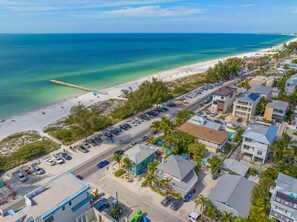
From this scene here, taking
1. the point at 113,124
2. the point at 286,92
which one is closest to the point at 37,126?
the point at 113,124

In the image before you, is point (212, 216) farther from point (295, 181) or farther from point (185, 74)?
point (185, 74)

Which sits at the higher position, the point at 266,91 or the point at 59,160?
the point at 266,91

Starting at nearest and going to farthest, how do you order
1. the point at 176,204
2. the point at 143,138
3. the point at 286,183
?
the point at 286,183 → the point at 176,204 → the point at 143,138

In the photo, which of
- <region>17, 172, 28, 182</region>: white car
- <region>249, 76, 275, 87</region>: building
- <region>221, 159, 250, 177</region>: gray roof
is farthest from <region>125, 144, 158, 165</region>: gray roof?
<region>249, 76, 275, 87</region>: building

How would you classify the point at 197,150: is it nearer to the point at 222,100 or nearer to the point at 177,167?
the point at 177,167

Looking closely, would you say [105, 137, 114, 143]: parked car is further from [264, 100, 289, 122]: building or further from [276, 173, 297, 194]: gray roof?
[264, 100, 289, 122]: building

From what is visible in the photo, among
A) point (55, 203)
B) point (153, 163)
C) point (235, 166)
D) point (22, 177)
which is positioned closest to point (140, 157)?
point (153, 163)

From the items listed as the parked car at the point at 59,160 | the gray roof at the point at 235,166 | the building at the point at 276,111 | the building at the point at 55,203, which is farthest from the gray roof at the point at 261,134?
the parked car at the point at 59,160
